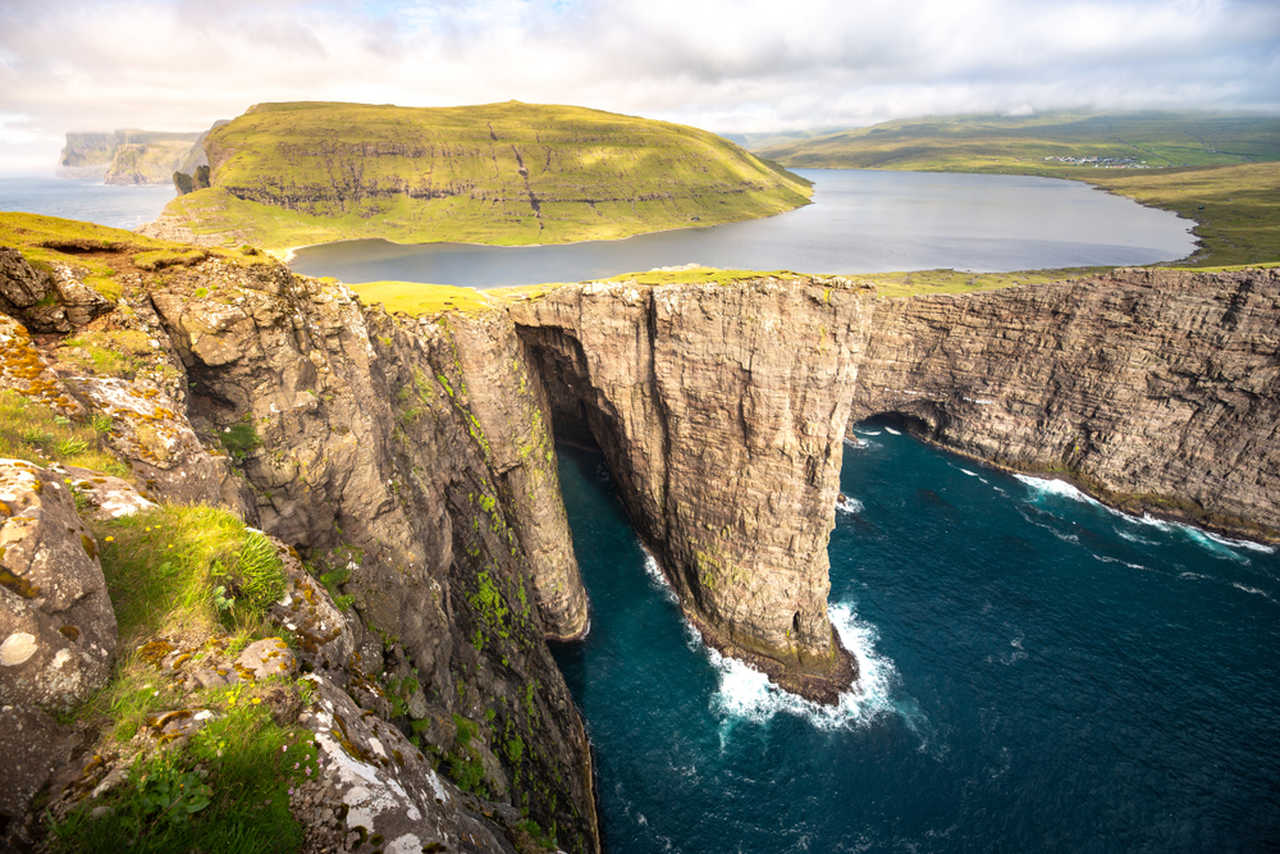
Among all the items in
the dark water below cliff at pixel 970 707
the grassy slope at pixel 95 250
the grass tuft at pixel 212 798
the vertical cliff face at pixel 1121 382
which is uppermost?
the grassy slope at pixel 95 250

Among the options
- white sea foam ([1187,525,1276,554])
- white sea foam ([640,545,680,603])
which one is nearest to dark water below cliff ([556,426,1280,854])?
white sea foam ([1187,525,1276,554])

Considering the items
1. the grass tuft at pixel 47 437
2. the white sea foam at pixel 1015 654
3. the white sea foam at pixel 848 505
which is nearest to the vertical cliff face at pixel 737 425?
the white sea foam at pixel 1015 654

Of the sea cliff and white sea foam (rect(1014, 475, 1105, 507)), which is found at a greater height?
the sea cliff

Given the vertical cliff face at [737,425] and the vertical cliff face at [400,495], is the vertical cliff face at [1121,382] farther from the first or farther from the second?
the vertical cliff face at [400,495]

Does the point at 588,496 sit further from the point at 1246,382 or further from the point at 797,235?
the point at 797,235

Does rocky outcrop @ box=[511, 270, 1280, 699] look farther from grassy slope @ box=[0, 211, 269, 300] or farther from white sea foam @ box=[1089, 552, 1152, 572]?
grassy slope @ box=[0, 211, 269, 300]

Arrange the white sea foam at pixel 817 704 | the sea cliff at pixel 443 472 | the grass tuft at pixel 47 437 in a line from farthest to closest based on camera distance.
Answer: the white sea foam at pixel 817 704
the grass tuft at pixel 47 437
the sea cliff at pixel 443 472

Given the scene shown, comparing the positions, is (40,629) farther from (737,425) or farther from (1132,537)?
(1132,537)

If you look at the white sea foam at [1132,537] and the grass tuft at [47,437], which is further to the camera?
the white sea foam at [1132,537]
